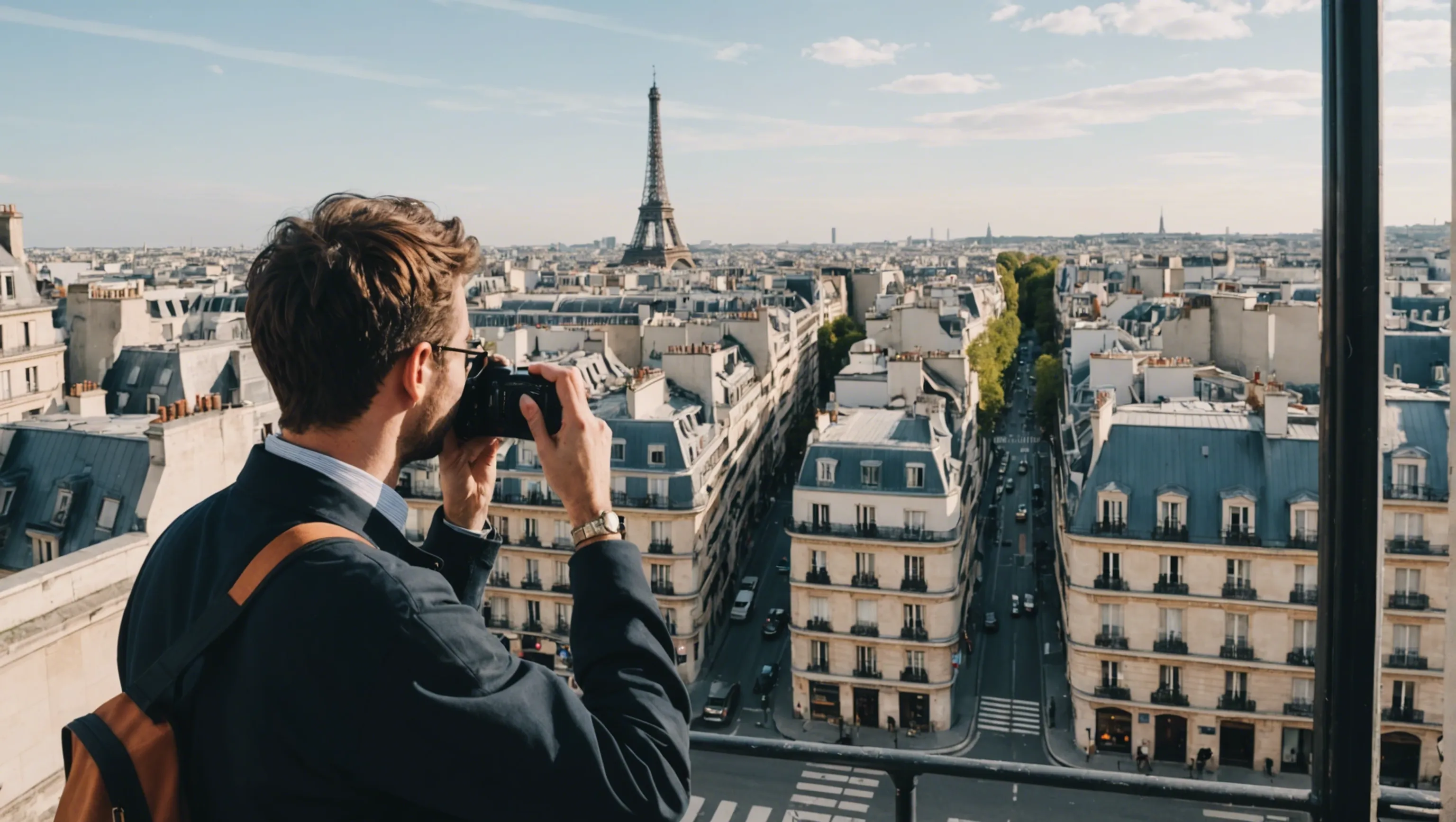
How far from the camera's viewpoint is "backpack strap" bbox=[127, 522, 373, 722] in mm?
2004

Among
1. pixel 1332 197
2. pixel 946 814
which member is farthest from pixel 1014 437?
pixel 1332 197

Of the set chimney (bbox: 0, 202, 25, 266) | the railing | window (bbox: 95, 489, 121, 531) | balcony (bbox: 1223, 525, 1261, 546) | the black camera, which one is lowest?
the railing

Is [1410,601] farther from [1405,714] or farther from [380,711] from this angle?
[380,711]

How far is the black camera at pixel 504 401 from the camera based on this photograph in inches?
94.6

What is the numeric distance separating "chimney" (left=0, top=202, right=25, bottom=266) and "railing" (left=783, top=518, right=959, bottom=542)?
73.3 feet

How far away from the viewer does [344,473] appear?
2205 mm

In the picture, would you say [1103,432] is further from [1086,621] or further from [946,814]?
[946,814]

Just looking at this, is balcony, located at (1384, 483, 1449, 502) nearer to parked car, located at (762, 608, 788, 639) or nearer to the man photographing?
parked car, located at (762, 608, 788, 639)

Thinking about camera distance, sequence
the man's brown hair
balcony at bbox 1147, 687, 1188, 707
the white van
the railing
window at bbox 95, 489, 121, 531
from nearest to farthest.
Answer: the man's brown hair, window at bbox 95, 489, 121, 531, balcony at bbox 1147, 687, 1188, 707, the railing, the white van

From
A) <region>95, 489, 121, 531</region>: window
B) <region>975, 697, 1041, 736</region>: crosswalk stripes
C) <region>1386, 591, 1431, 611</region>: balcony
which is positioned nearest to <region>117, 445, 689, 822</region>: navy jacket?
<region>95, 489, 121, 531</region>: window

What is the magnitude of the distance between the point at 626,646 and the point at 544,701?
0.22 m

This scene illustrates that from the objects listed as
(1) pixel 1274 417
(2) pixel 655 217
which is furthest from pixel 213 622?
(2) pixel 655 217

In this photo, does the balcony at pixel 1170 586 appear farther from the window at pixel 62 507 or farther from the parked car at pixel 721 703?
the window at pixel 62 507

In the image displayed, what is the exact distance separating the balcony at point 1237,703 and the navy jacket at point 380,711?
22.4 metres
